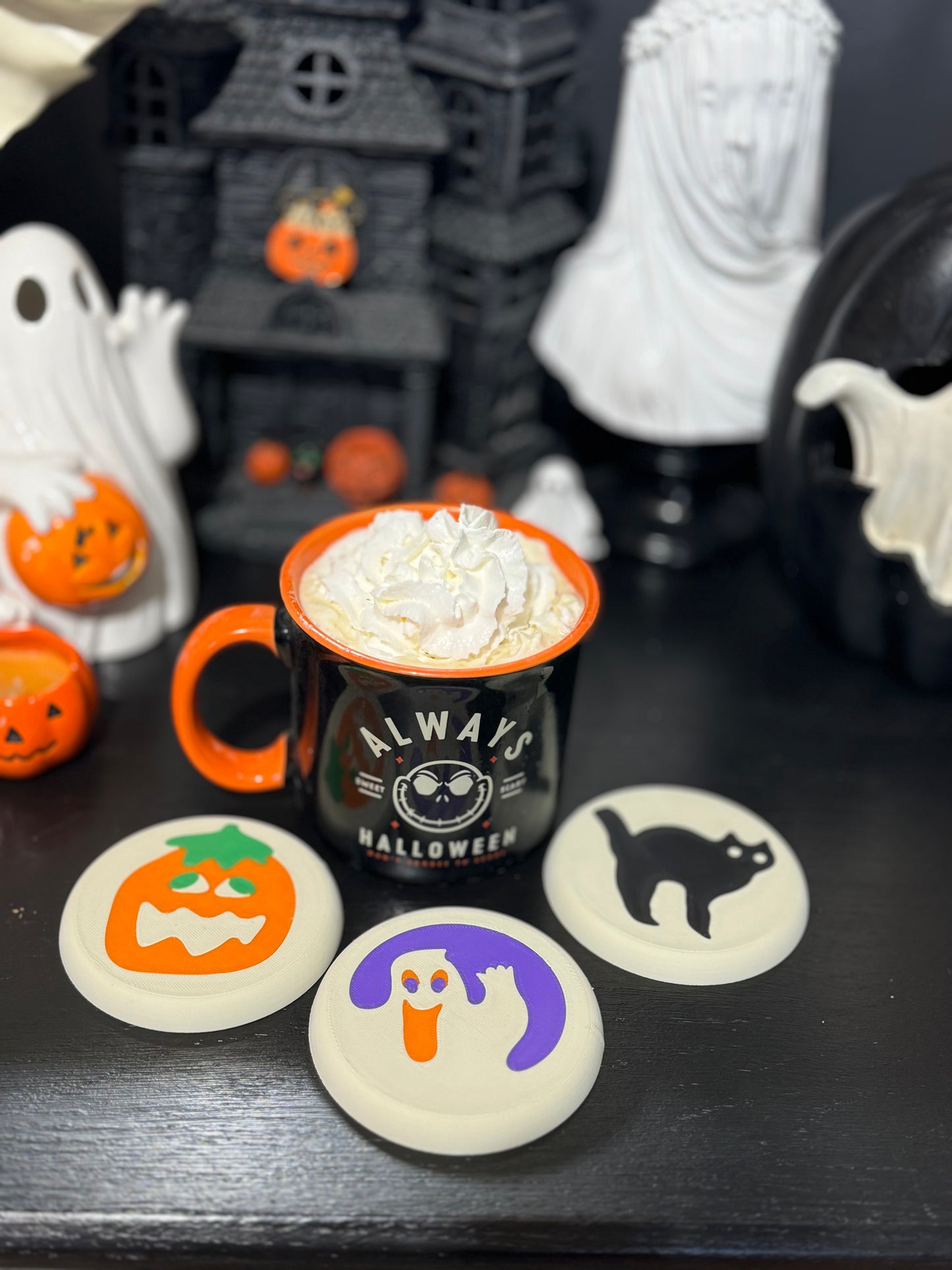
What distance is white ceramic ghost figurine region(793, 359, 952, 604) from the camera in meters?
0.75

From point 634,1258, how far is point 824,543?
0.47 metres

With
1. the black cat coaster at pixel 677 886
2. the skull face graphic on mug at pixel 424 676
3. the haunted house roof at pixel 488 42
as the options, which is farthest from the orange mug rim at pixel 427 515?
the haunted house roof at pixel 488 42

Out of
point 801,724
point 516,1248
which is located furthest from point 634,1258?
point 801,724

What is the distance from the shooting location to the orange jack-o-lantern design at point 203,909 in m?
0.58

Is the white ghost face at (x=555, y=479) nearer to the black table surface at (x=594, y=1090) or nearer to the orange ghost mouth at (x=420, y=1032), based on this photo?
the black table surface at (x=594, y=1090)

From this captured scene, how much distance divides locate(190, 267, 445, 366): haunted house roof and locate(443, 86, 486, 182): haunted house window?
95 mm

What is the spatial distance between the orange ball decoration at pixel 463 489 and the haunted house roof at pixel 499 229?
153mm

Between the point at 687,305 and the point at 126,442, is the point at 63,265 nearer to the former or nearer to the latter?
the point at 126,442

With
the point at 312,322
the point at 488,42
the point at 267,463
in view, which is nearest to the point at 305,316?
the point at 312,322

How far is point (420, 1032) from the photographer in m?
0.55

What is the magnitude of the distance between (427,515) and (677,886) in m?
0.22

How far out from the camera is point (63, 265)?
2.40ft

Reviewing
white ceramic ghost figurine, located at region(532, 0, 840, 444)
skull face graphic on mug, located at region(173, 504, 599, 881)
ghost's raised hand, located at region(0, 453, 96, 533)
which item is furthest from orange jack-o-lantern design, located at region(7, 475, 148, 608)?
white ceramic ghost figurine, located at region(532, 0, 840, 444)

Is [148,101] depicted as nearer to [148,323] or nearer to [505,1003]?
[148,323]
